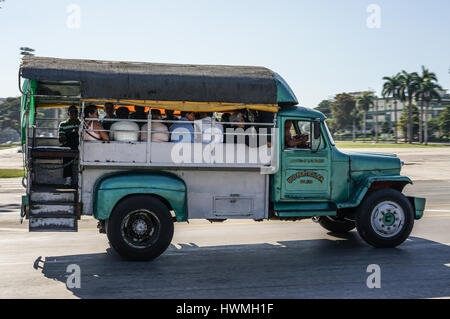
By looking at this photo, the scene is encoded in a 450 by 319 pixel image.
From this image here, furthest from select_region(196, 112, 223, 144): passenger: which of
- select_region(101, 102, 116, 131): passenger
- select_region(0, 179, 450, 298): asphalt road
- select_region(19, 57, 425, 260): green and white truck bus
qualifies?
select_region(0, 179, 450, 298): asphalt road

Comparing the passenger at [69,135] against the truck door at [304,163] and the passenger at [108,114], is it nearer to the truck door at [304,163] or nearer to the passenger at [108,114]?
the passenger at [108,114]

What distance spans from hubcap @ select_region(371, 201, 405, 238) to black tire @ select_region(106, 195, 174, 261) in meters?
3.52

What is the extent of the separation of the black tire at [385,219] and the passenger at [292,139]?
1.45m

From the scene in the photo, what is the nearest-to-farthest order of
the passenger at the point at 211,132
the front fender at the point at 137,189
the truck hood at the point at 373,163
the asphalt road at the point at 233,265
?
the asphalt road at the point at 233,265 < the front fender at the point at 137,189 < the passenger at the point at 211,132 < the truck hood at the point at 373,163

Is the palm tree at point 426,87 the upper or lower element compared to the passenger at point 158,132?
upper

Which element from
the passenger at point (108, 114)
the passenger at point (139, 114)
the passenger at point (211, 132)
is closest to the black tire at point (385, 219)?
the passenger at point (211, 132)

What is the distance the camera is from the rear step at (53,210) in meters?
7.74

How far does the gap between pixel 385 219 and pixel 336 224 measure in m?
1.65

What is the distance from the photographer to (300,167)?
8789 millimetres

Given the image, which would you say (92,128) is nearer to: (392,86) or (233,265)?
(233,265)

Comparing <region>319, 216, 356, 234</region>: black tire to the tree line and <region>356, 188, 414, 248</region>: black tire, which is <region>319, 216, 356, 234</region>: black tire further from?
the tree line

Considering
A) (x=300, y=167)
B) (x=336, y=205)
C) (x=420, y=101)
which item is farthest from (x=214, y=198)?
(x=420, y=101)

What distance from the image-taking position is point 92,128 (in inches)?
318
